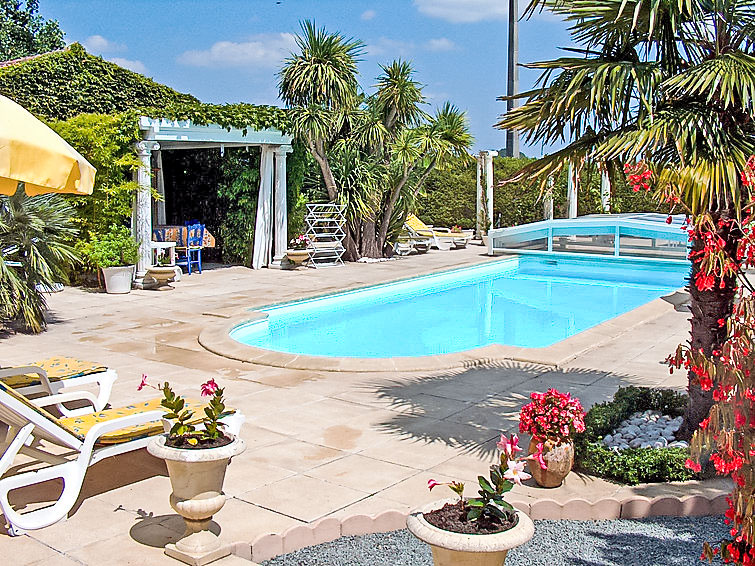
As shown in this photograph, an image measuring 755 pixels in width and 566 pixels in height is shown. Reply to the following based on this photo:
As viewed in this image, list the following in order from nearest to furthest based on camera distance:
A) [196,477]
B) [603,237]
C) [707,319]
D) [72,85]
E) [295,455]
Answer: [196,477] → [707,319] → [295,455] → [72,85] → [603,237]

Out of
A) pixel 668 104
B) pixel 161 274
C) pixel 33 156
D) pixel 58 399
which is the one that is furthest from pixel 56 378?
pixel 161 274

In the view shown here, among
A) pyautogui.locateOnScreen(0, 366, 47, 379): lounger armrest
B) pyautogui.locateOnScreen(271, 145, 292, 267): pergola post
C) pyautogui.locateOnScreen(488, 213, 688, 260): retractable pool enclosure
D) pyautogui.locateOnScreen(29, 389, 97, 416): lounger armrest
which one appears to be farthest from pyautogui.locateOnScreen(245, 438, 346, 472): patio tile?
pyautogui.locateOnScreen(488, 213, 688, 260): retractable pool enclosure

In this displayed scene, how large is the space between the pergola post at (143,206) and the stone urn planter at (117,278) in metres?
0.69

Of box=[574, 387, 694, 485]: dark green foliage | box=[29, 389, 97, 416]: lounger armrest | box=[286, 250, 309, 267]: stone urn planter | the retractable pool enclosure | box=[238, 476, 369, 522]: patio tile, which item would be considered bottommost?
box=[238, 476, 369, 522]: patio tile

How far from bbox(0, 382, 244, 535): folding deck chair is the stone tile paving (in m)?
0.12

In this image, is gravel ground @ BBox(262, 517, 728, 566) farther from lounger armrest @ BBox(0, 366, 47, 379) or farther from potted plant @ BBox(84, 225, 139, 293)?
potted plant @ BBox(84, 225, 139, 293)

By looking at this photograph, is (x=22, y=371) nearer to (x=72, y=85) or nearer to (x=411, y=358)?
(x=411, y=358)

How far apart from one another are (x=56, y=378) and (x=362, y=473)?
248 cm

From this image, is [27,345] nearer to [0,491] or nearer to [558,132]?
[0,491]

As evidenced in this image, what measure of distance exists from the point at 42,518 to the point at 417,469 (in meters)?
2.25

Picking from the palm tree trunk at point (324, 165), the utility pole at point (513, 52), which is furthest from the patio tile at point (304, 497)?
the utility pole at point (513, 52)

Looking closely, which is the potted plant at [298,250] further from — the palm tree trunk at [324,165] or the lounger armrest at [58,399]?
the lounger armrest at [58,399]

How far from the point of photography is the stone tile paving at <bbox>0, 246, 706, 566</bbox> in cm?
425

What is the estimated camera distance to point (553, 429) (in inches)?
186
